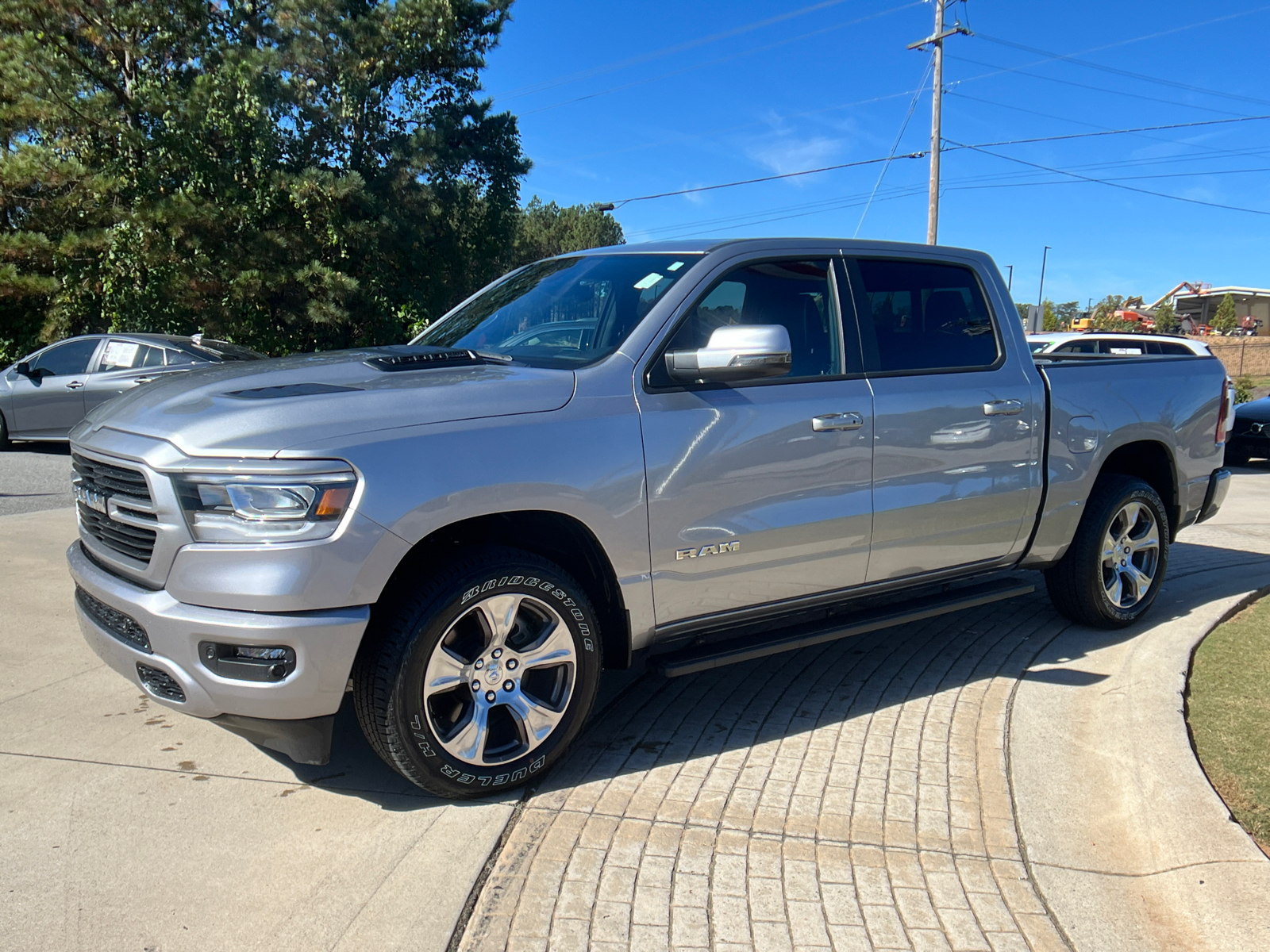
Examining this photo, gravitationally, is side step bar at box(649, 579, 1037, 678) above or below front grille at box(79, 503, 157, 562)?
below

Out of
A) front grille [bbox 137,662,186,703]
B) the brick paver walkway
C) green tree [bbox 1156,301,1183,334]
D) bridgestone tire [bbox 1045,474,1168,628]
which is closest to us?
the brick paver walkway

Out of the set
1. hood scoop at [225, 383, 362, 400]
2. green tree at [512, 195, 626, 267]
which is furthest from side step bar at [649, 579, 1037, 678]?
green tree at [512, 195, 626, 267]

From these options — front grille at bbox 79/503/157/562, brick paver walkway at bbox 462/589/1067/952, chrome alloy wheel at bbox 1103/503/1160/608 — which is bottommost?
brick paver walkway at bbox 462/589/1067/952

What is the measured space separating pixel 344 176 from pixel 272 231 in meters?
1.96

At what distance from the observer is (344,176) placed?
70.0ft

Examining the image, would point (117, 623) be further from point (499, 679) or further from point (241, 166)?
point (241, 166)

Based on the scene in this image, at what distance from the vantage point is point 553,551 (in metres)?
3.71

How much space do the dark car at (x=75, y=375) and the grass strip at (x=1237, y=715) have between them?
10.6m

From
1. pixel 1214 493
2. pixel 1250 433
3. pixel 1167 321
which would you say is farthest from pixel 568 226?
pixel 1214 493

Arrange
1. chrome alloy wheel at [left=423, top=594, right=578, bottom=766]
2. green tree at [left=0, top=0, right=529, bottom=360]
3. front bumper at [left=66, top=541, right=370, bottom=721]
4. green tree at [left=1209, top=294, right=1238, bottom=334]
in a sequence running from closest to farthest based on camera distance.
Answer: front bumper at [left=66, top=541, right=370, bottom=721], chrome alloy wheel at [left=423, top=594, right=578, bottom=766], green tree at [left=0, top=0, right=529, bottom=360], green tree at [left=1209, top=294, right=1238, bottom=334]

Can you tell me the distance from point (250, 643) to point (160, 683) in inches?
17.9

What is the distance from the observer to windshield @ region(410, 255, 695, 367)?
3.91 metres

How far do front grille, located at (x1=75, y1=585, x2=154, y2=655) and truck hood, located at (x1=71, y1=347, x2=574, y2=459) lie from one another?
60 cm

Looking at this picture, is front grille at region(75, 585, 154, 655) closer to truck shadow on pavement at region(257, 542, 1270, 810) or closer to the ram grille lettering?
truck shadow on pavement at region(257, 542, 1270, 810)
